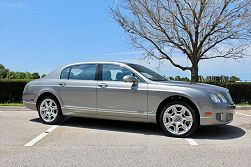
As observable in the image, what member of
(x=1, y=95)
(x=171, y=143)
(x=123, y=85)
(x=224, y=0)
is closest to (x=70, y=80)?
(x=123, y=85)

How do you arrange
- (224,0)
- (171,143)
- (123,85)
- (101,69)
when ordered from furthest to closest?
(224,0) < (101,69) < (123,85) < (171,143)

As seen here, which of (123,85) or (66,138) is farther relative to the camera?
(123,85)

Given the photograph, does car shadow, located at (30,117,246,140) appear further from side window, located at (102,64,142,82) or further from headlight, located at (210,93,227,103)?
side window, located at (102,64,142,82)

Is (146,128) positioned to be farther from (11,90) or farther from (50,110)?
(11,90)

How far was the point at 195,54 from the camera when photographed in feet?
52.6

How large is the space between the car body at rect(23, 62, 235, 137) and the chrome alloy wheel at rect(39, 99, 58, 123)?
3cm

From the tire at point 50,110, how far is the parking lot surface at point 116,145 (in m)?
0.21

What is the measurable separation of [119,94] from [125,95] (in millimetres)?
143

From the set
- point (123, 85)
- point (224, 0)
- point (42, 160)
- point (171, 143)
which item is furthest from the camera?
point (224, 0)

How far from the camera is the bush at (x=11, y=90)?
13.8 meters

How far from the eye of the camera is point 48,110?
884 cm

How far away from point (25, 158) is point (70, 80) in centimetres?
326

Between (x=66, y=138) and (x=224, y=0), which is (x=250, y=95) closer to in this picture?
(x=224, y=0)

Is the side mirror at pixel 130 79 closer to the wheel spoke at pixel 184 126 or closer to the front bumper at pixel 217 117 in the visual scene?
the wheel spoke at pixel 184 126
